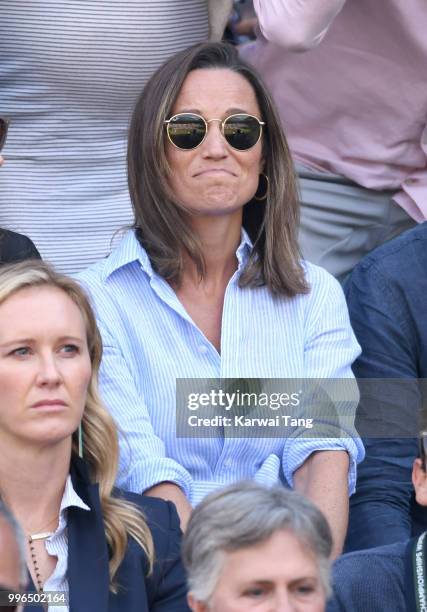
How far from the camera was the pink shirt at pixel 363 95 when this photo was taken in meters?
4.64

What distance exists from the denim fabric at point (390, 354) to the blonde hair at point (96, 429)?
0.91m

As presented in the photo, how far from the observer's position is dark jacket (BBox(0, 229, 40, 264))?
4009 millimetres

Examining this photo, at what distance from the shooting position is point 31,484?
11.1ft

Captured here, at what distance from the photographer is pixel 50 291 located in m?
3.56

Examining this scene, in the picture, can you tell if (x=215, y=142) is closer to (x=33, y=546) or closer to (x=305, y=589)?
(x=33, y=546)

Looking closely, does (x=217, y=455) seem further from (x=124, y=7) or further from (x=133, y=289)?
(x=124, y=7)

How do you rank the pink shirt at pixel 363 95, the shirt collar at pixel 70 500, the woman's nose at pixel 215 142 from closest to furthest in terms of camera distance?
the shirt collar at pixel 70 500 < the woman's nose at pixel 215 142 < the pink shirt at pixel 363 95

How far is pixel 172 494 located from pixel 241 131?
103 cm

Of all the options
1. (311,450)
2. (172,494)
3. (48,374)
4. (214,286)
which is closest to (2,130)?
(214,286)

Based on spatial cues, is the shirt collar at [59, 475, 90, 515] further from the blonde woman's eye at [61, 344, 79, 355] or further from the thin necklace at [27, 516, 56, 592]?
the blonde woman's eye at [61, 344, 79, 355]

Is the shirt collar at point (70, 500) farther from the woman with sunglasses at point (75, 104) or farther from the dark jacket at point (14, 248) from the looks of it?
the woman with sunglasses at point (75, 104)

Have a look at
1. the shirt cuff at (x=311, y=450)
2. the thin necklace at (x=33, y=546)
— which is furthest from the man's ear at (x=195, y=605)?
the shirt cuff at (x=311, y=450)

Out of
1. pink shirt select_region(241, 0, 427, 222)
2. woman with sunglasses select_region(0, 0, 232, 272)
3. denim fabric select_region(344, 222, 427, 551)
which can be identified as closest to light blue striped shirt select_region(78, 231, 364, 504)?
denim fabric select_region(344, 222, 427, 551)

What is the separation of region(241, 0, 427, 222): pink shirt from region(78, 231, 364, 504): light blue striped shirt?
75cm
